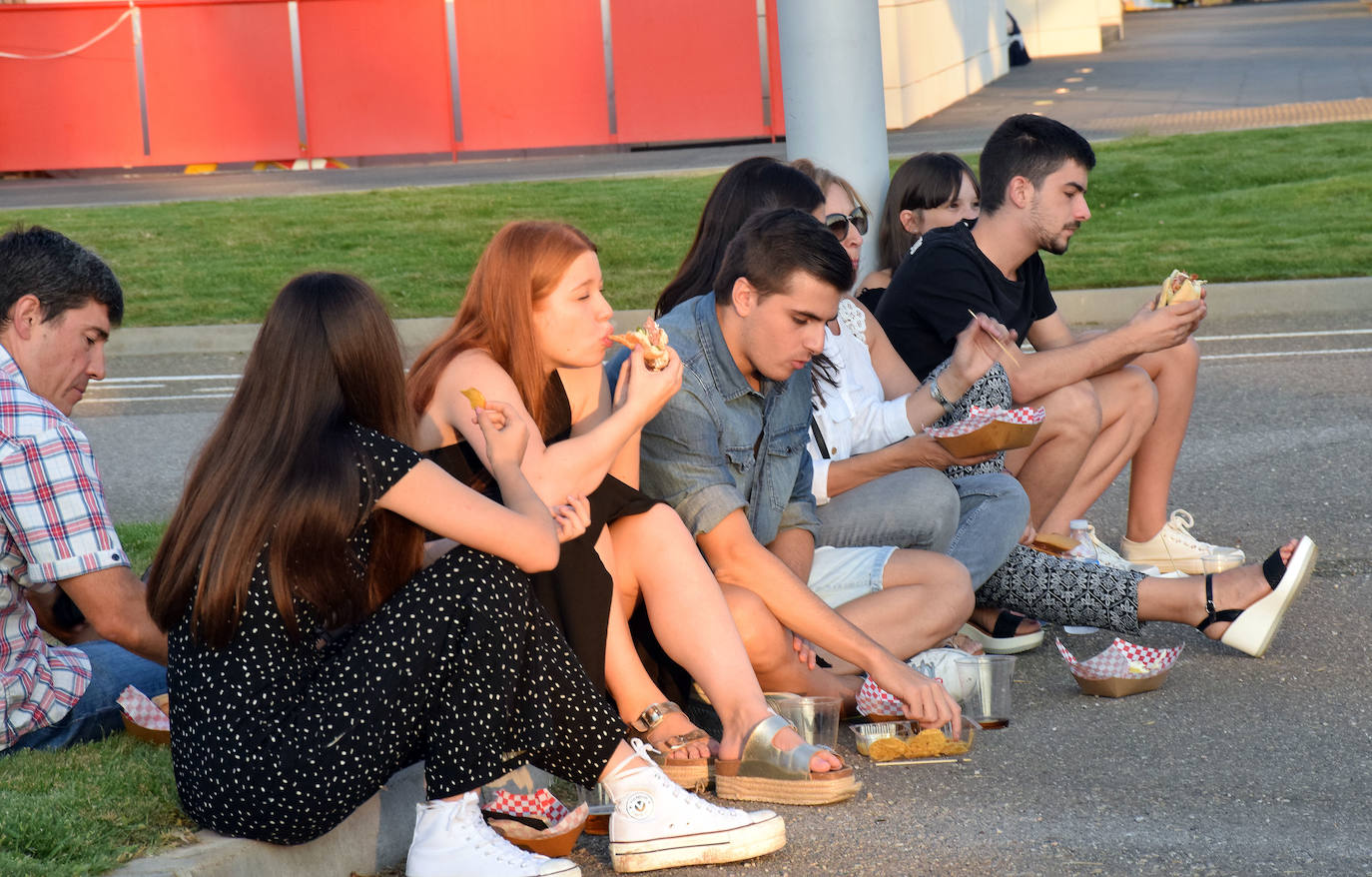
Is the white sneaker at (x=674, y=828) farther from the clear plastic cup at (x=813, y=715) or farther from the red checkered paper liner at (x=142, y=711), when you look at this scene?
the red checkered paper liner at (x=142, y=711)

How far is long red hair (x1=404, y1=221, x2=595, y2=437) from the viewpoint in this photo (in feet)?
12.9

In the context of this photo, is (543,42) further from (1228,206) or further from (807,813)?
(807,813)

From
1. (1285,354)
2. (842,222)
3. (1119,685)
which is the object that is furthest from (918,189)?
(1285,354)

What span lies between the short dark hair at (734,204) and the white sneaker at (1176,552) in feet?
5.97

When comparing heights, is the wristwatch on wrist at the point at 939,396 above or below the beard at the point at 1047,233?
below

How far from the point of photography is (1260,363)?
8.93 m

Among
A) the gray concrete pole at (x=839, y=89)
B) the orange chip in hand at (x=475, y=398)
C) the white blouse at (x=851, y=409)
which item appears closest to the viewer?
the orange chip in hand at (x=475, y=398)

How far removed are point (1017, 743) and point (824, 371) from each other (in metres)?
1.37

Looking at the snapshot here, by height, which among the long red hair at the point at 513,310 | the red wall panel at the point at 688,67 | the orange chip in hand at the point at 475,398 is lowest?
the orange chip in hand at the point at 475,398

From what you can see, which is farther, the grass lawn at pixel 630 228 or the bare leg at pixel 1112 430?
the grass lawn at pixel 630 228

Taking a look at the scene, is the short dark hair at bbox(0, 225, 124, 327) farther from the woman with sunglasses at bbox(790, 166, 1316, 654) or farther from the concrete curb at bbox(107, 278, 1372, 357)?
the concrete curb at bbox(107, 278, 1372, 357)

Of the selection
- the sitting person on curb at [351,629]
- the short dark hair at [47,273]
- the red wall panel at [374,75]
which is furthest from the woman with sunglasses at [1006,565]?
the red wall panel at [374,75]

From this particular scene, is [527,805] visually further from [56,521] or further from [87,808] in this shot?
[56,521]

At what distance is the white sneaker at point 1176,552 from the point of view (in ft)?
18.1
